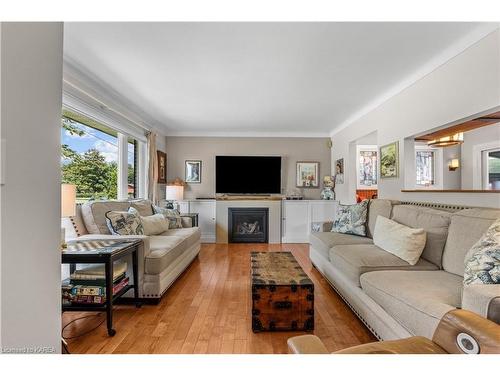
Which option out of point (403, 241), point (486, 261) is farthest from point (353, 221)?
point (486, 261)

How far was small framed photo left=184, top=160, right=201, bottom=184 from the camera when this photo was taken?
19.2 ft

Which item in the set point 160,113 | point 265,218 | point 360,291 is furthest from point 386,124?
point 160,113

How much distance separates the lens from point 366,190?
6.57 meters

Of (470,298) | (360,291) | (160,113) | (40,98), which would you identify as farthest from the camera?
→ (160,113)

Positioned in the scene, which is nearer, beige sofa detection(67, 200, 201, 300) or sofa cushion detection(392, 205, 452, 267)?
sofa cushion detection(392, 205, 452, 267)

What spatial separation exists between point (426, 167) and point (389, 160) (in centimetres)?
285

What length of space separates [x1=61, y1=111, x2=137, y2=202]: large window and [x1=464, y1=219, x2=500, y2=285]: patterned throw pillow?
368 centimetres

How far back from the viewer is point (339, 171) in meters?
5.47

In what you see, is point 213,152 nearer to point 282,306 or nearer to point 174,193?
point 174,193

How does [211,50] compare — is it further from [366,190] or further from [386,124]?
[366,190]

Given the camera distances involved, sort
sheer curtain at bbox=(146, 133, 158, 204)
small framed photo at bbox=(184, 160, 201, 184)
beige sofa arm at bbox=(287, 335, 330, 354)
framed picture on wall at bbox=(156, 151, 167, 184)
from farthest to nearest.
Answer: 1. small framed photo at bbox=(184, 160, 201, 184)
2. framed picture on wall at bbox=(156, 151, 167, 184)
3. sheer curtain at bbox=(146, 133, 158, 204)
4. beige sofa arm at bbox=(287, 335, 330, 354)

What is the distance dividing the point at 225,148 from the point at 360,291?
4334mm

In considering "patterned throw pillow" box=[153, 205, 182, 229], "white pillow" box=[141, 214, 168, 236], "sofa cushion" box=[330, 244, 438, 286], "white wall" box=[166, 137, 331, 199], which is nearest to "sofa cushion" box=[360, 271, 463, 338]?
"sofa cushion" box=[330, 244, 438, 286]

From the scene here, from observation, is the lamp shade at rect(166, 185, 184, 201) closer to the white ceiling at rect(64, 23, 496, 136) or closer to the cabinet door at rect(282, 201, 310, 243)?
the white ceiling at rect(64, 23, 496, 136)
